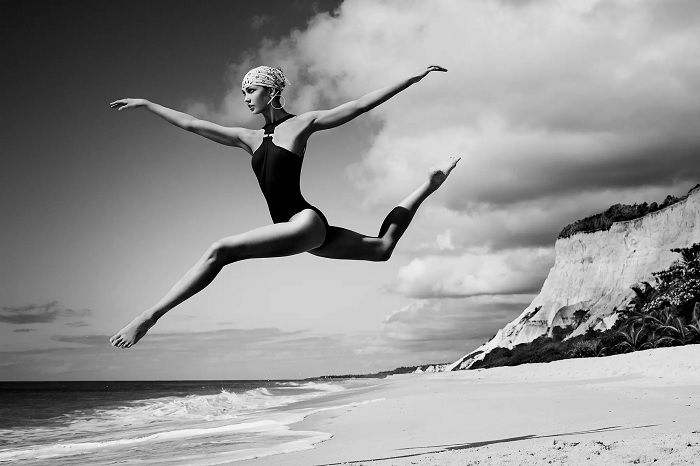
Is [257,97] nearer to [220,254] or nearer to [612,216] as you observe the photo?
[220,254]

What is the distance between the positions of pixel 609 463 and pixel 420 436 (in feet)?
10.6

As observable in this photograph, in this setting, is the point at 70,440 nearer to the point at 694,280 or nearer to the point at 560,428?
the point at 560,428

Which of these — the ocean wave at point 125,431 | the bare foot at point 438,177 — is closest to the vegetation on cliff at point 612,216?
the ocean wave at point 125,431

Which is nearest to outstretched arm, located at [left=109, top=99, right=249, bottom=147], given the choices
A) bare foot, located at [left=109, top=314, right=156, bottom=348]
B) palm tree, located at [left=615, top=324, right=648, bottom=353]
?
bare foot, located at [left=109, top=314, right=156, bottom=348]

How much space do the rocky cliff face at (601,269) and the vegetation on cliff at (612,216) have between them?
42cm

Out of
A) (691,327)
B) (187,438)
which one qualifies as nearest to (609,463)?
(187,438)

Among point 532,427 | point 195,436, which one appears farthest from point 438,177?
point 195,436

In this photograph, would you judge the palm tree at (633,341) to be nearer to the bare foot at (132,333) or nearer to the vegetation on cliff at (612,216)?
the vegetation on cliff at (612,216)

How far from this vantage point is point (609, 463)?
413cm

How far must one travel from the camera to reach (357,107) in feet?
11.3

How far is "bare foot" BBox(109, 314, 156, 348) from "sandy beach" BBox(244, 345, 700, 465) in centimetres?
263

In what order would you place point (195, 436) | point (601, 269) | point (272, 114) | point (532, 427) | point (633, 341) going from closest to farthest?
point (272, 114), point (532, 427), point (195, 436), point (633, 341), point (601, 269)

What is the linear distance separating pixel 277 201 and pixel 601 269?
4116 cm

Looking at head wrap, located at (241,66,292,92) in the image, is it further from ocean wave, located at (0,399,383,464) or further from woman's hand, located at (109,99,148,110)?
ocean wave, located at (0,399,383,464)
